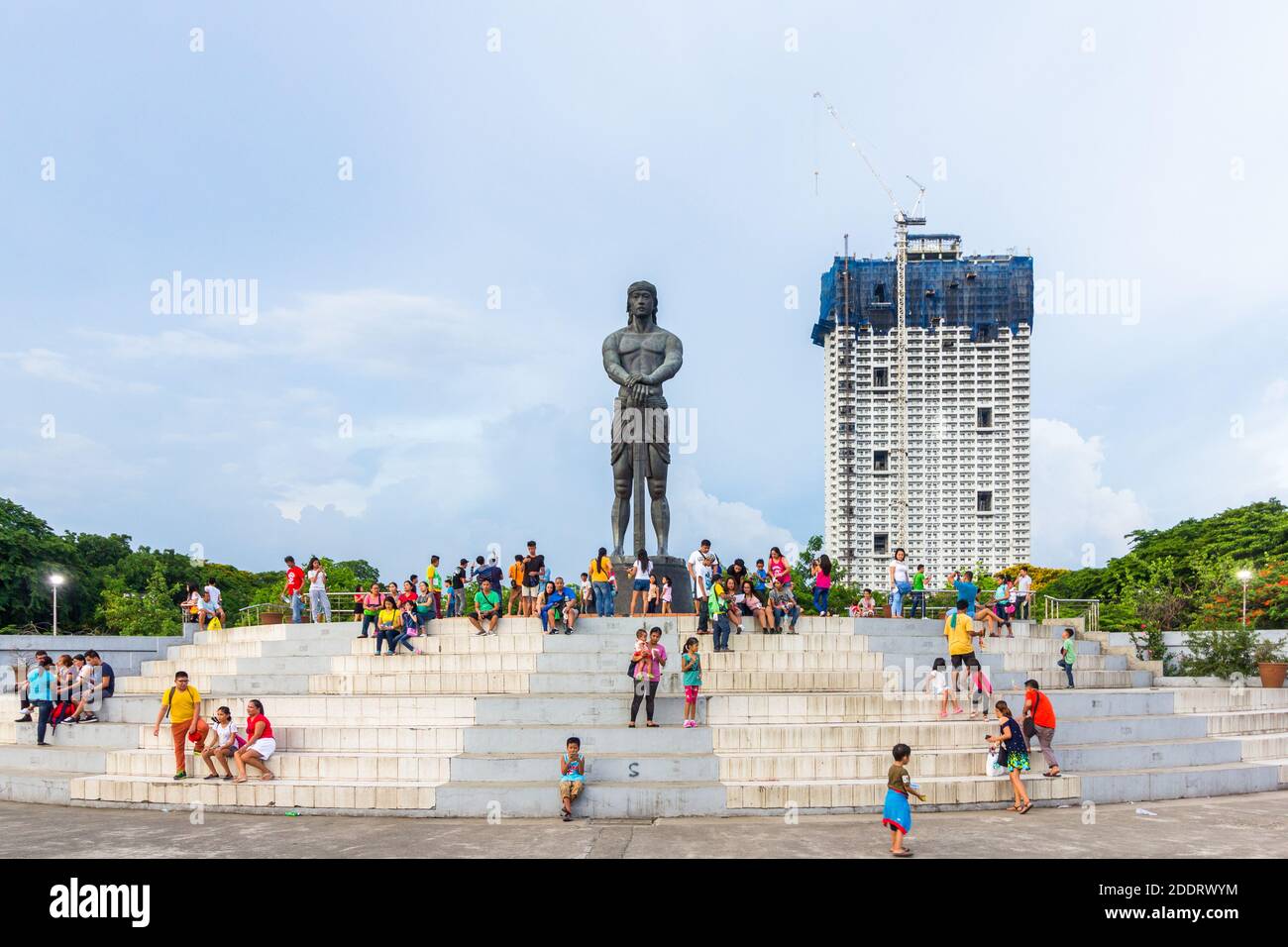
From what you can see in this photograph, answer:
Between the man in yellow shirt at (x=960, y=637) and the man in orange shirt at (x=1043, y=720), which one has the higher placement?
the man in yellow shirt at (x=960, y=637)

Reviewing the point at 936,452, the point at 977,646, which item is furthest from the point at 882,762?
the point at 936,452

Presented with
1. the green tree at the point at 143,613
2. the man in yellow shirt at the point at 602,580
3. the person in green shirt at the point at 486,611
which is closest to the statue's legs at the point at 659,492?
the man in yellow shirt at the point at 602,580

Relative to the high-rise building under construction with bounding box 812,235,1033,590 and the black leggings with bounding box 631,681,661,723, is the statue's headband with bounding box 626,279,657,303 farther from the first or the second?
the high-rise building under construction with bounding box 812,235,1033,590

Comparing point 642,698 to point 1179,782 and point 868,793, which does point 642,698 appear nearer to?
point 868,793

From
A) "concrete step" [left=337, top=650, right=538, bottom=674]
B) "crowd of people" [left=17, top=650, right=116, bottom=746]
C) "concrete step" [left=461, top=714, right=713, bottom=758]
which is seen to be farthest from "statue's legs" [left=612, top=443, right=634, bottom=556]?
"crowd of people" [left=17, top=650, right=116, bottom=746]

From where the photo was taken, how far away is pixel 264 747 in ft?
45.0

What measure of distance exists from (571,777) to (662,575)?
Answer: 8042mm

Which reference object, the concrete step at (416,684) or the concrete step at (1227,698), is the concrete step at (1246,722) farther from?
the concrete step at (416,684)

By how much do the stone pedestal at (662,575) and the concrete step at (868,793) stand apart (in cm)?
751

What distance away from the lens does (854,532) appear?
103375 mm

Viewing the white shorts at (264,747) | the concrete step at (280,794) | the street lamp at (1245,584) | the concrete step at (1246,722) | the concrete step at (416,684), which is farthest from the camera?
the street lamp at (1245,584)

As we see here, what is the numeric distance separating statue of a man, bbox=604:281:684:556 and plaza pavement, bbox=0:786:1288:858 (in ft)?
30.2

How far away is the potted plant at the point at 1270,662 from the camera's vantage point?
20.5 m
